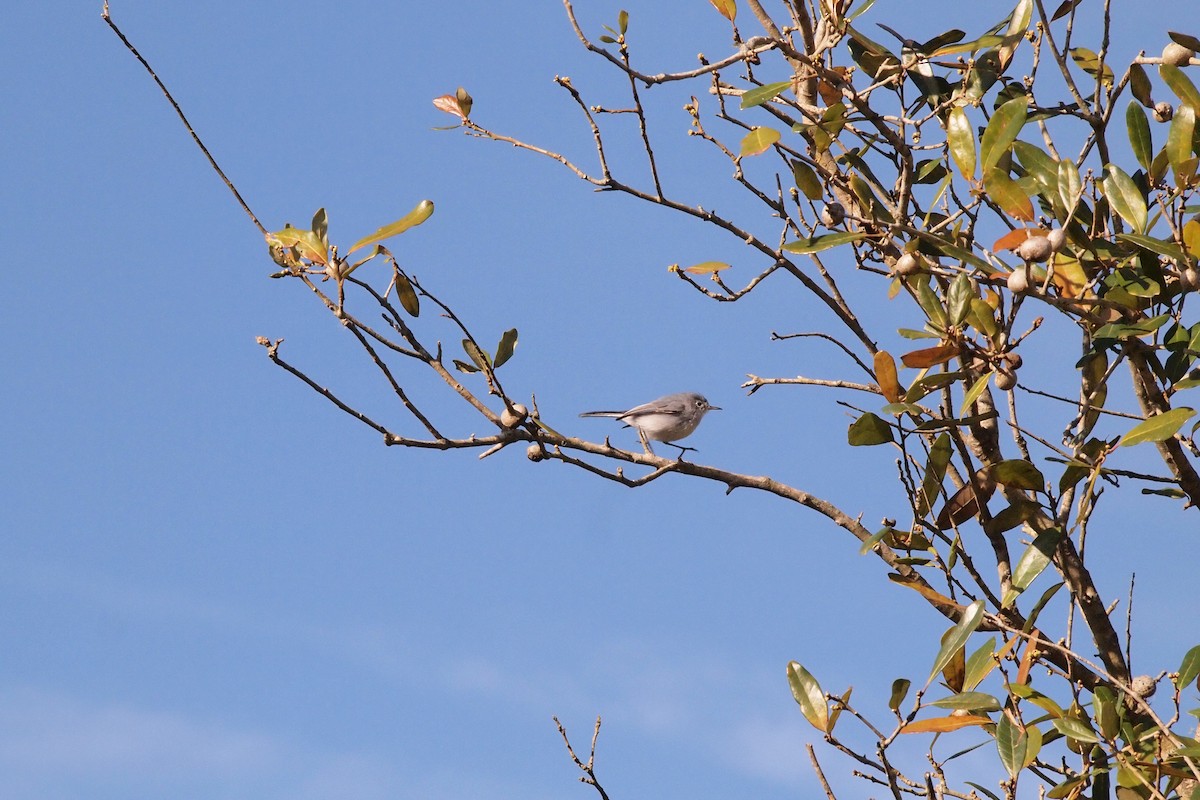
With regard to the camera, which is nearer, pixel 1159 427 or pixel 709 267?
pixel 1159 427

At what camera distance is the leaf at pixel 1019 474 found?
3.01 meters

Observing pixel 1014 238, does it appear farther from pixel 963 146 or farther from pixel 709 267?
pixel 709 267

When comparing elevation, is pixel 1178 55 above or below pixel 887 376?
above

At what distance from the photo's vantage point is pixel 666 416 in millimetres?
8344

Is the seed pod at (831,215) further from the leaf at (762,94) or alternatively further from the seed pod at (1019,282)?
the seed pod at (1019,282)

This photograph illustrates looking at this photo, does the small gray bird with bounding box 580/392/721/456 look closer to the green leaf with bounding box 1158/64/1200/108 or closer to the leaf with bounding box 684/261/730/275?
the leaf with bounding box 684/261/730/275

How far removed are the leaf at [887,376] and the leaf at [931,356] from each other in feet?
0.37

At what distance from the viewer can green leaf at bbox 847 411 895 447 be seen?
3021mm

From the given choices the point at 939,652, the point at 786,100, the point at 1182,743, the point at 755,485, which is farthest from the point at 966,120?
the point at 1182,743

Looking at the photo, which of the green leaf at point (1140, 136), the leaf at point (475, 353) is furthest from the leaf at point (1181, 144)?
the leaf at point (475, 353)

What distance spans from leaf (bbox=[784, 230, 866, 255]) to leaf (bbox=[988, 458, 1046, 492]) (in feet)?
2.18


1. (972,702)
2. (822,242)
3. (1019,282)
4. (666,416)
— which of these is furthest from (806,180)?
(666,416)

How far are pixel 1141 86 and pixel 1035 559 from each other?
1.46 m

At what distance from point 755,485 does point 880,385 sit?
0.44 meters
